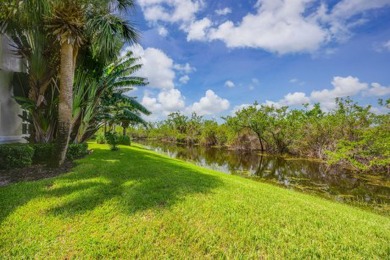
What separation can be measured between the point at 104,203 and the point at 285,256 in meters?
4.32

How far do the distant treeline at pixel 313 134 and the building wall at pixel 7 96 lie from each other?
1096 cm

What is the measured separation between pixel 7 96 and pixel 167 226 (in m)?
13.6

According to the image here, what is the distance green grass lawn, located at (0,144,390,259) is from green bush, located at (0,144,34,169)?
2704mm

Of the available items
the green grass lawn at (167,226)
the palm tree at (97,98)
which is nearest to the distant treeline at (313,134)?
the palm tree at (97,98)

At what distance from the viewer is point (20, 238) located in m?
4.30

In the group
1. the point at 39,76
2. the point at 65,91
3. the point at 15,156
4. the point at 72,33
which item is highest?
the point at 72,33

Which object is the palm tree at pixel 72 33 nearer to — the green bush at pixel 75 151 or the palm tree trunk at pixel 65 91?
the palm tree trunk at pixel 65 91

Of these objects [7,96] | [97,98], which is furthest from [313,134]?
[7,96]

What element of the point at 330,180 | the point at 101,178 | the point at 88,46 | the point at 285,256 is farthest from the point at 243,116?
the point at 285,256

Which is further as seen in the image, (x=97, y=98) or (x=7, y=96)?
(x=97, y=98)

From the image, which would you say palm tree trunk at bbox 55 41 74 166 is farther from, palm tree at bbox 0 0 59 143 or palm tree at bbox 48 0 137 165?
palm tree at bbox 0 0 59 143

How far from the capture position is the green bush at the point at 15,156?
28.4 feet

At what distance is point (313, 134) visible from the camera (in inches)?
1099

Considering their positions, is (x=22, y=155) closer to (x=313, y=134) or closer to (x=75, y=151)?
(x=75, y=151)
